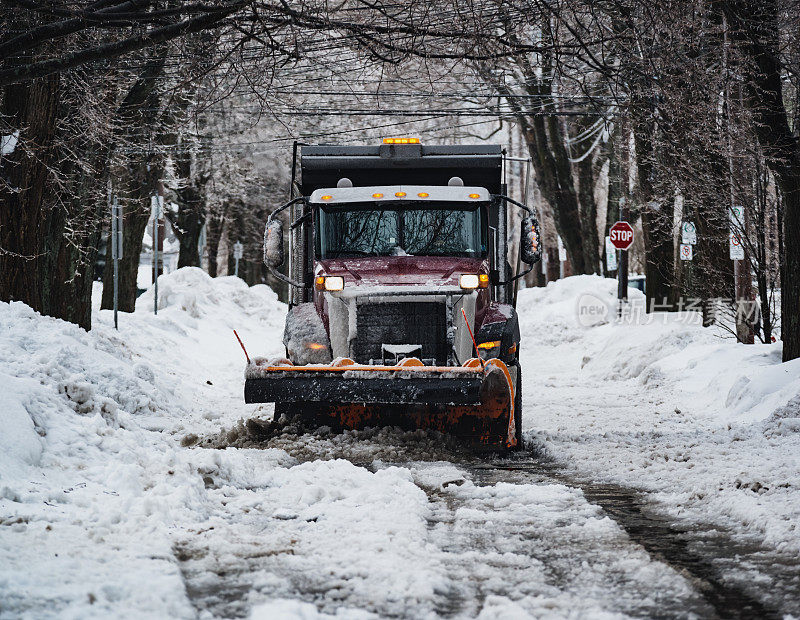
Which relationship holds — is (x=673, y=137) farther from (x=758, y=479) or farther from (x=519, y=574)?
(x=519, y=574)

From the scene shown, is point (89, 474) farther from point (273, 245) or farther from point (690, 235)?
point (690, 235)

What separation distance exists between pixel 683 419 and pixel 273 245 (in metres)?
5.60

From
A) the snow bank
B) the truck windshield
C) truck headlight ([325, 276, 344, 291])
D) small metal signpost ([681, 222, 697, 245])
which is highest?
the truck windshield

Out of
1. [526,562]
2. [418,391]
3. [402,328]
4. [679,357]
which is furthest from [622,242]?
[526,562]

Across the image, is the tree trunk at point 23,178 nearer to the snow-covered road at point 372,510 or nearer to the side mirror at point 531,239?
the snow-covered road at point 372,510

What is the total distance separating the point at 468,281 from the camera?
33.7 feet

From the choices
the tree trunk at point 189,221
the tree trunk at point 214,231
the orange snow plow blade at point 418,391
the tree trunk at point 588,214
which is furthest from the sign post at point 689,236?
the tree trunk at point 214,231

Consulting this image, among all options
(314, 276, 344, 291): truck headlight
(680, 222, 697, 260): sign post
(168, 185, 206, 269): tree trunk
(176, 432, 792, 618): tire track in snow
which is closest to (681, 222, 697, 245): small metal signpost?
(680, 222, 697, 260): sign post

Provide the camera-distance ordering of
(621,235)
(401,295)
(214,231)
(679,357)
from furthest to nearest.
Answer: (214,231)
(621,235)
(679,357)
(401,295)

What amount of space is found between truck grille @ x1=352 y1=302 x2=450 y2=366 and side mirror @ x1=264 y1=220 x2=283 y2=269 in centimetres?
134

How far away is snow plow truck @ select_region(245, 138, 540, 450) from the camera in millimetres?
9336

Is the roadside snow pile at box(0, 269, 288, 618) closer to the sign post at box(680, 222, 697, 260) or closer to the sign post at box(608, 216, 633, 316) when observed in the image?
the sign post at box(680, 222, 697, 260)

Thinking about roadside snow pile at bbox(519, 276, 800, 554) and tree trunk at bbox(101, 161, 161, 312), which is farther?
tree trunk at bbox(101, 161, 161, 312)

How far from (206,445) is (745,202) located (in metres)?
9.16
